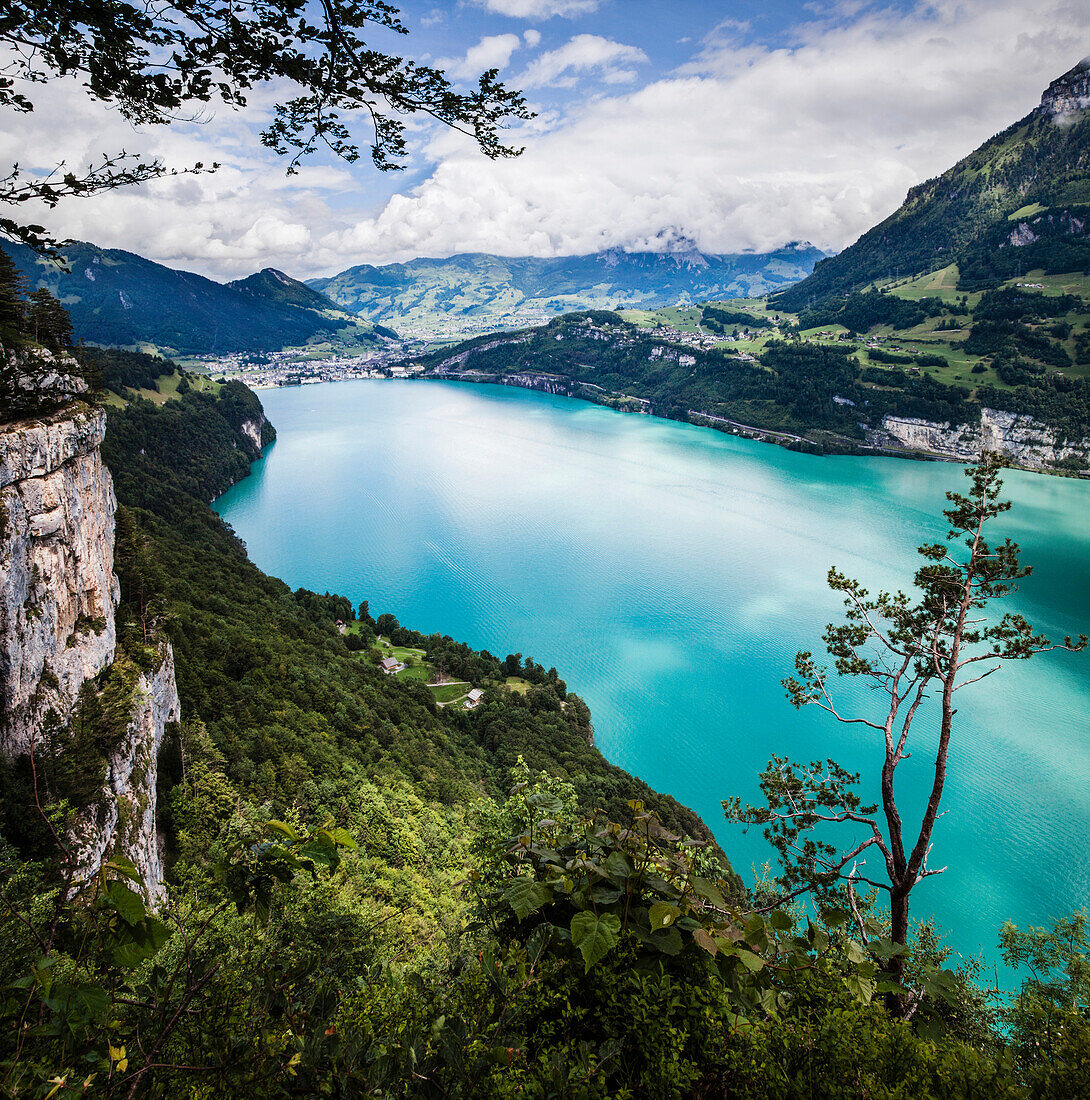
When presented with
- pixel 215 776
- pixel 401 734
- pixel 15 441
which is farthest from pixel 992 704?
pixel 15 441

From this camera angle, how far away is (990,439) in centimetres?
9800

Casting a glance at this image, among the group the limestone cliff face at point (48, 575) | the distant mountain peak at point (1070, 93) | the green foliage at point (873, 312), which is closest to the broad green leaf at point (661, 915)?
the limestone cliff face at point (48, 575)

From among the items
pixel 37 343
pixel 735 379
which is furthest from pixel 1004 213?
pixel 37 343

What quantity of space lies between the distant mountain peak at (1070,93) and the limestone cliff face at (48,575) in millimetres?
246646

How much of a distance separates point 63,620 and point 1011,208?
230814 millimetres

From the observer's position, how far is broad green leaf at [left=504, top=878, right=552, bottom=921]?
2.65 meters

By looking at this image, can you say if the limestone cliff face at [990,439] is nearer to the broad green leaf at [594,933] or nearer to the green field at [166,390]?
the broad green leaf at [594,933]

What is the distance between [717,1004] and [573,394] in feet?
556

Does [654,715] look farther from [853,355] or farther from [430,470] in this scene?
[853,355]

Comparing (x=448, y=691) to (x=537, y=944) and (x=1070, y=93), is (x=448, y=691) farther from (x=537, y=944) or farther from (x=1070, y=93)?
(x=1070, y=93)

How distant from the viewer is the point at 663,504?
70.5m

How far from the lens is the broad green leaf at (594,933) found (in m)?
2.49

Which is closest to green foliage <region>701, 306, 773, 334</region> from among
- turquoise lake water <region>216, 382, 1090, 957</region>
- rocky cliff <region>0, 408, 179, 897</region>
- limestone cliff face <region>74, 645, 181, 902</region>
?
turquoise lake water <region>216, 382, 1090, 957</region>

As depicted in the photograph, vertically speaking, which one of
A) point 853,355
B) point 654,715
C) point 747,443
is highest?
point 853,355
